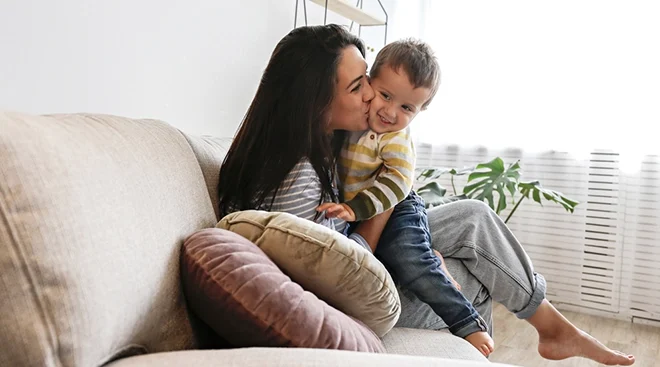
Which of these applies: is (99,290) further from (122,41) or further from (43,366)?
(122,41)

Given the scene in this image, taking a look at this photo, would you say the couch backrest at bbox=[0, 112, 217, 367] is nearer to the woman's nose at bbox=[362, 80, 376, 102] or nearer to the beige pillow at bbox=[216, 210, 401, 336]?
the beige pillow at bbox=[216, 210, 401, 336]

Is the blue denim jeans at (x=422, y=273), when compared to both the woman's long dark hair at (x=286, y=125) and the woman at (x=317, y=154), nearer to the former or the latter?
the woman at (x=317, y=154)

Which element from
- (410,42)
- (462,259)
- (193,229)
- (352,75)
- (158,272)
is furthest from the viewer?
(462,259)

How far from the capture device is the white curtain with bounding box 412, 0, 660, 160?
10.4 ft

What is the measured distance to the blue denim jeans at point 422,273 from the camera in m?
1.50

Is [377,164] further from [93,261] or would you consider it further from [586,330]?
[586,330]

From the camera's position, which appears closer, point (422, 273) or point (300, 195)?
point (300, 195)

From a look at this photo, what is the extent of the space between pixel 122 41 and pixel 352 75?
75 centimetres

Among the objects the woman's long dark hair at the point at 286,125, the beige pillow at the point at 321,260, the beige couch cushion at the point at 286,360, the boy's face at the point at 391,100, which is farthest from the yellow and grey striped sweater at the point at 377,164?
A: the beige couch cushion at the point at 286,360

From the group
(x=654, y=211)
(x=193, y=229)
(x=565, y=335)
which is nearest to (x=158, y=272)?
(x=193, y=229)

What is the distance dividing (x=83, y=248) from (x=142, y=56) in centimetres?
135

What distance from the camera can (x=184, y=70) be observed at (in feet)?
7.06

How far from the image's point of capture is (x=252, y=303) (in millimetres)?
821

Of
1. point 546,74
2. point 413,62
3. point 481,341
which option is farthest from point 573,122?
point 481,341
